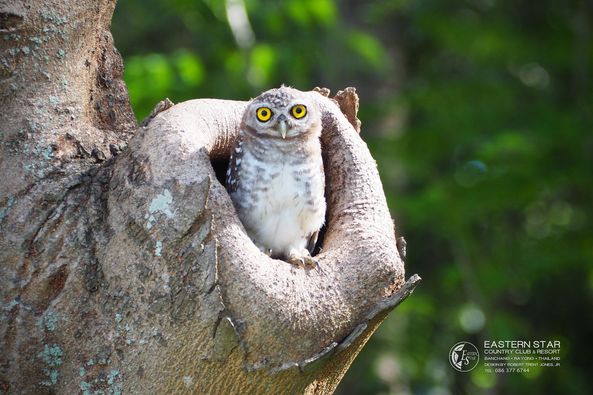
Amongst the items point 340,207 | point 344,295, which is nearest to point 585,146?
point 340,207

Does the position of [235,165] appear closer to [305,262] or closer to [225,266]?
[305,262]

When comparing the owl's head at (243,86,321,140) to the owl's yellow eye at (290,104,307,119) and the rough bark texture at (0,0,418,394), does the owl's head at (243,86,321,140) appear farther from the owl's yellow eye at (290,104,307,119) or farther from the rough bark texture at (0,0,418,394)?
the rough bark texture at (0,0,418,394)

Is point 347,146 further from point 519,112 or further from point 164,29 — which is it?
point 164,29

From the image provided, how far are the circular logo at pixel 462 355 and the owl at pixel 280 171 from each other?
56.6 inches

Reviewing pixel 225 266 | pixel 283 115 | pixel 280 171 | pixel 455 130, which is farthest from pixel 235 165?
pixel 455 130

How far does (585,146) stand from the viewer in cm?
734

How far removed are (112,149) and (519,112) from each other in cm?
563

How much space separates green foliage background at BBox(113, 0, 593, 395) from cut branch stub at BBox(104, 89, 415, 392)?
308 centimetres

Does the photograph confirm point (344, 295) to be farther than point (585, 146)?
No

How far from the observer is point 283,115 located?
382cm

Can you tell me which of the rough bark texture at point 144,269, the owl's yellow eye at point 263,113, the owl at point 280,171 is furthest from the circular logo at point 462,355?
the owl's yellow eye at point 263,113

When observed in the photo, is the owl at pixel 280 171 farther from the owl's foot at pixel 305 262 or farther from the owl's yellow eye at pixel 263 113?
the owl's foot at pixel 305 262

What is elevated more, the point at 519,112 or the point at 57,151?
the point at 57,151

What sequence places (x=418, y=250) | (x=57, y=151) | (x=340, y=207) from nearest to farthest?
(x=57, y=151)
(x=340, y=207)
(x=418, y=250)
